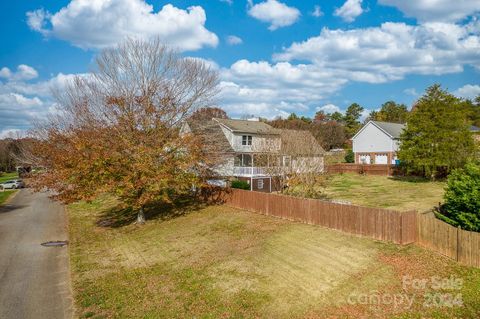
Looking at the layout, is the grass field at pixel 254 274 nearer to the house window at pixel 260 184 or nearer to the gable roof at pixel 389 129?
the house window at pixel 260 184

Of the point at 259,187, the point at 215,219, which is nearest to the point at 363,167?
the point at 259,187

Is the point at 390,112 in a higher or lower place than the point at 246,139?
higher

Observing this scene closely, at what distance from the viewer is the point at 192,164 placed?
24.3 meters

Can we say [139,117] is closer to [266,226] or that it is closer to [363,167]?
[266,226]

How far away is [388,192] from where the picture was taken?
32.1 meters

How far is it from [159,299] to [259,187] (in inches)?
1057

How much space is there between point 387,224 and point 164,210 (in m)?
18.2

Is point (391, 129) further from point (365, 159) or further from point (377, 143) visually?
point (365, 159)

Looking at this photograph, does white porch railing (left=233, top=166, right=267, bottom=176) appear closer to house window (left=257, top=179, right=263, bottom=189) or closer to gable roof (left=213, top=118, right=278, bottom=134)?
house window (left=257, top=179, right=263, bottom=189)

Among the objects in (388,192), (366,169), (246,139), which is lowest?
(388,192)

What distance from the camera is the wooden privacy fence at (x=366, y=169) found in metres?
46.2

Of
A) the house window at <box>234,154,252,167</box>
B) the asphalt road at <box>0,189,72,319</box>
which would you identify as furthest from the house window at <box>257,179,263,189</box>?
the asphalt road at <box>0,189,72,319</box>

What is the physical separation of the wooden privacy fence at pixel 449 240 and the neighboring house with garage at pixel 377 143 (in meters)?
38.6

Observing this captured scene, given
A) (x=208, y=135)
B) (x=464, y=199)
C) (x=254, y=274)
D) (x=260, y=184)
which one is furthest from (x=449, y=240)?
(x=260, y=184)
